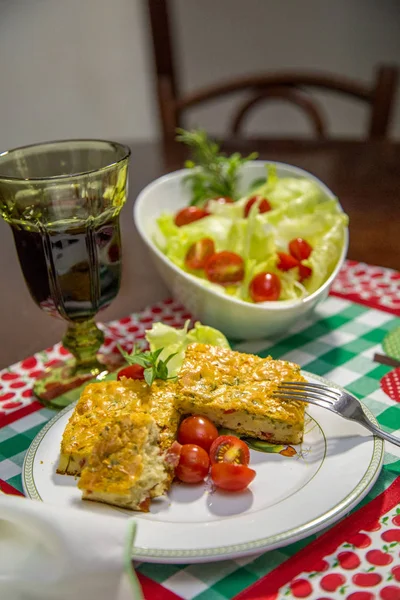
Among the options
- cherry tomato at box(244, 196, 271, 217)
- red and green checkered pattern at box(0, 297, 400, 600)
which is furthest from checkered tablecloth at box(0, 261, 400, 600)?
cherry tomato at box(244, 196, 271, 217)

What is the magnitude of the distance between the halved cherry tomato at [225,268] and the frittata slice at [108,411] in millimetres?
602

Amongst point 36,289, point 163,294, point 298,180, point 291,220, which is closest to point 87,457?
point 36,289

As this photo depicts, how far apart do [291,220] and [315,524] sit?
1.25m

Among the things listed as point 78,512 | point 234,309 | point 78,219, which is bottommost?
point 234,309

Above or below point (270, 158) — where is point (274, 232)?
above

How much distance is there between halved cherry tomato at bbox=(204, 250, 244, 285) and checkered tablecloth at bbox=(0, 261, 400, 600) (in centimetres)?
18

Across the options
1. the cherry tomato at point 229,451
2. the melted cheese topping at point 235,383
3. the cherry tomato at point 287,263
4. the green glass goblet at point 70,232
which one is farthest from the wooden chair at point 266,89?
the cherry tomato at point 229,451

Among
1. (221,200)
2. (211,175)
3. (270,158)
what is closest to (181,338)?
(221,200)

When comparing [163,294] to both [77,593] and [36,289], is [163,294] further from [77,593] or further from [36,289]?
[77,593]

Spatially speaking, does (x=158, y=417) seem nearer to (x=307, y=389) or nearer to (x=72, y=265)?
(x=307, y=389)

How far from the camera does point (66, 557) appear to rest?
104cm

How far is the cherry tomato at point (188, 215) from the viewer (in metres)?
2.26

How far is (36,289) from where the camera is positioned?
1681mm

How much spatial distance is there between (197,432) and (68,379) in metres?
0.52
